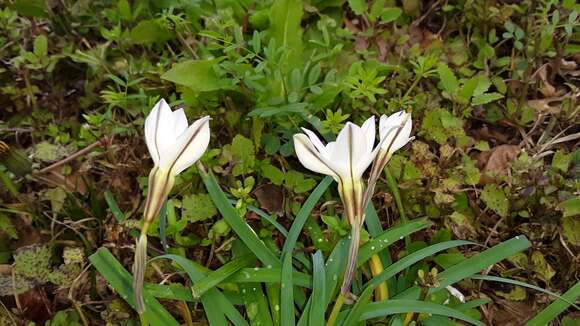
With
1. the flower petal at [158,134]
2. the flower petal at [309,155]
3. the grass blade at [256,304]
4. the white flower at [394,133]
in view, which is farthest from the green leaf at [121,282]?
the white flower at [394,133]

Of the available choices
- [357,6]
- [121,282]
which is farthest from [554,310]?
[357,6]

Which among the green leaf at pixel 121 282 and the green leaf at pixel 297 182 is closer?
the green leaf at pixel 121 282

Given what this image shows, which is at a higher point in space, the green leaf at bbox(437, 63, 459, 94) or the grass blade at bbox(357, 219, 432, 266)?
the green leaf at bbox(437, 63, 459, 94)

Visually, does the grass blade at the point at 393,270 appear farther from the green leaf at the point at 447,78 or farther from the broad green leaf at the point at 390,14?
the broad green leaf at the point at 390,14

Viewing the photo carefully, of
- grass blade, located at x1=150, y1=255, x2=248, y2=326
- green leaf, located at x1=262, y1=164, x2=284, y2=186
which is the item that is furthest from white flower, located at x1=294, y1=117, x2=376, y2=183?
green leaf, located at x1=262, y1=164, x2=284, y2=186

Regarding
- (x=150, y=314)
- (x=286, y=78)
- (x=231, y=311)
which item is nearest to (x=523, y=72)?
(x=286, y=78)

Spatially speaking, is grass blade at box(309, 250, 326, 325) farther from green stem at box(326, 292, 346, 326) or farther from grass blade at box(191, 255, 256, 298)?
grass blade at box(191, 255, 256, 298)

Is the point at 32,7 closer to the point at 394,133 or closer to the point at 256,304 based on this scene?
the point at 256,304
